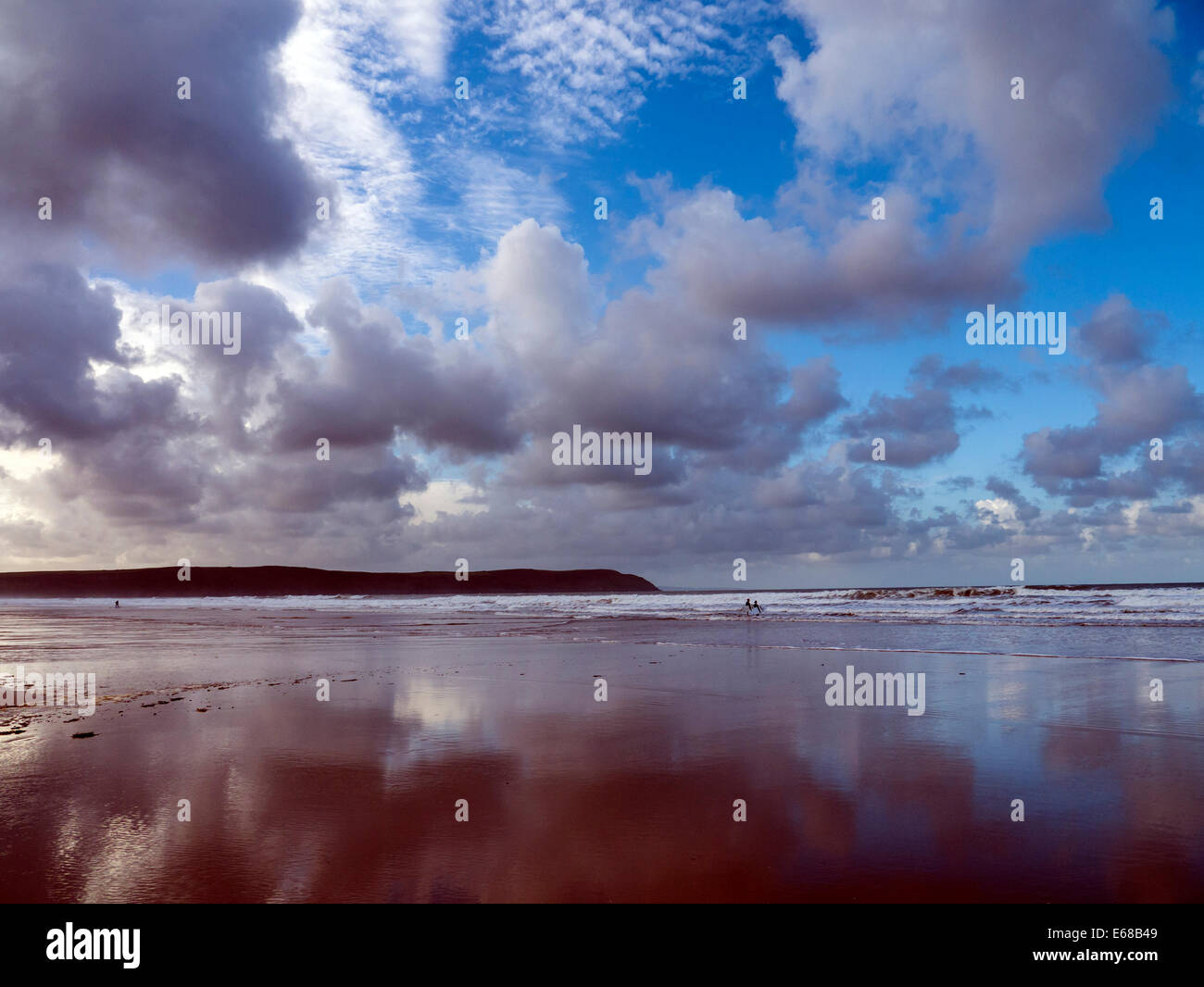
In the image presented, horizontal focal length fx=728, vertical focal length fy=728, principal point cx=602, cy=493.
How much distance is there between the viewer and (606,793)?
21.8ft

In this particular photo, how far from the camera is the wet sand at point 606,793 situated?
478 centimetres

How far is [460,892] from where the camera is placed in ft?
15.1

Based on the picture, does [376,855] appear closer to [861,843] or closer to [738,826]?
[738,826]

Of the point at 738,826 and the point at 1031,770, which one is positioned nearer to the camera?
the point at 738,826

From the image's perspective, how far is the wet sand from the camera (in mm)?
4781

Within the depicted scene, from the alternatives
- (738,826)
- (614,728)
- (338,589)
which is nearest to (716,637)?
(614,728)

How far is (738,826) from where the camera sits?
18.9 ft

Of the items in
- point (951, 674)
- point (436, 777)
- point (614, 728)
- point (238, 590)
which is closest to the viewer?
point (436, 777)

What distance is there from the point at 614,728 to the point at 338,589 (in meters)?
188
